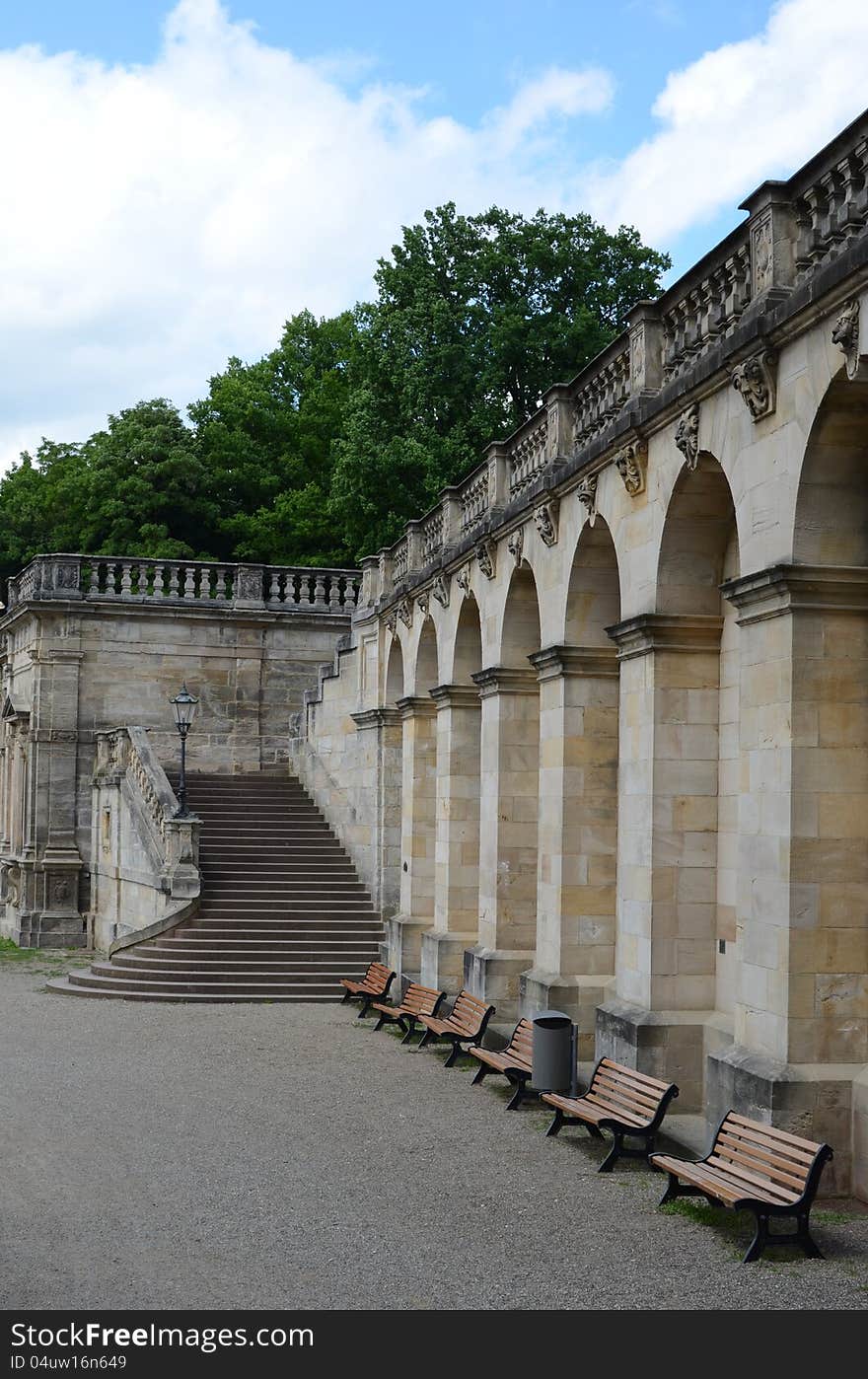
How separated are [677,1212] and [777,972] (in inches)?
67.6

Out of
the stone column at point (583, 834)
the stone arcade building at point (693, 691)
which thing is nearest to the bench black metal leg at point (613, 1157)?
the stone arcade building at point (693, 691)

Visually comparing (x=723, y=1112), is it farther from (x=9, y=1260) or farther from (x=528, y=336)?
(x=528, y=336)

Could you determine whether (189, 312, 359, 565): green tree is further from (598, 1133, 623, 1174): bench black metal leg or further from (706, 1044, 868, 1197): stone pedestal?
(706, 1044, 868, 1197): stone pedestal

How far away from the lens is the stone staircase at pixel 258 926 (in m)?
21.6

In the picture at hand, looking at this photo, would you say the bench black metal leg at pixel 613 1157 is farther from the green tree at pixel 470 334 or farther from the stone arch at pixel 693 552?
the green tree at pixel 470 334

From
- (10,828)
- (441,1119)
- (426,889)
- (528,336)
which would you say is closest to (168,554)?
(10,828)

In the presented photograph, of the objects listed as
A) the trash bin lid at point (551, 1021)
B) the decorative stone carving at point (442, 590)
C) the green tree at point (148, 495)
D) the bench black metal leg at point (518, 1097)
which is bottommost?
the bench black metal leg at point (518, 1097)

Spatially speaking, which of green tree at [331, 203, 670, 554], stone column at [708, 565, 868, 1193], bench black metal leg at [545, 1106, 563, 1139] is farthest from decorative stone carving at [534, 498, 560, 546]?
green tree at [331, 203, 670, 554]

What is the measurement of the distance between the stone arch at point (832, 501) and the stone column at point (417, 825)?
1250cm

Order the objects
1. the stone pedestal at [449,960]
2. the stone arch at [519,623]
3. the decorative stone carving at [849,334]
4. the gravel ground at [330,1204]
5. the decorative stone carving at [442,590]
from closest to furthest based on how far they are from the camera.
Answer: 1. the gravel ground at [330,1204]
2. the decorative stone carving at [849,334]
3. the stone arch at [519,623]
4. the stone pedestal at [449,960]
5. the decorative stone carving at [442,590]

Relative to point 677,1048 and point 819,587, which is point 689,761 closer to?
point 677,1048

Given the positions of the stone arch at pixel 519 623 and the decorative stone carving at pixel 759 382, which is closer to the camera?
the decorative stone carving at pixel 759 382

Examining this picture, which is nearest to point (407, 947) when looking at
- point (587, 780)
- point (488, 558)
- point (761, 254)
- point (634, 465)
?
point (488, 558)

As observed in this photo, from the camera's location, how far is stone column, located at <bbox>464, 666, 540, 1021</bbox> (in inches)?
707
